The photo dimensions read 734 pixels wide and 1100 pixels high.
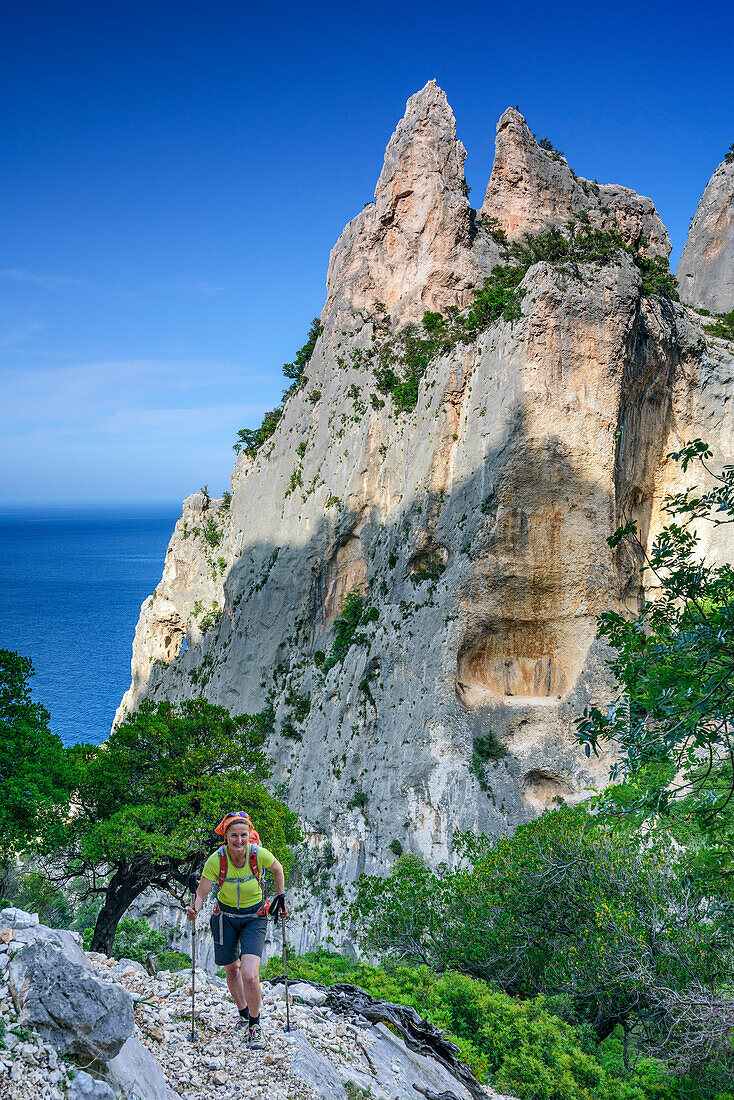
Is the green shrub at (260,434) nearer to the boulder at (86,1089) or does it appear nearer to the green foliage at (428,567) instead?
the green foliage at (428,567)

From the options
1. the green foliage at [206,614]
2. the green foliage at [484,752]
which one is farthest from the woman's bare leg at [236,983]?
the green foliage at [206,614]

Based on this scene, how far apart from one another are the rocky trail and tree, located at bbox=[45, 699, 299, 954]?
770 cm

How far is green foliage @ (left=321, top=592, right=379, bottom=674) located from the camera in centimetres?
3234

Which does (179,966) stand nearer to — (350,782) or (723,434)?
(350,782)

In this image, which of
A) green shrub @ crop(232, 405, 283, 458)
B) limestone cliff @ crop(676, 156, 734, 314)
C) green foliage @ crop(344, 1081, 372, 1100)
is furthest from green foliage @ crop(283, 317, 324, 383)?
green foliage @ crop(344, 1081, 372, 1100)

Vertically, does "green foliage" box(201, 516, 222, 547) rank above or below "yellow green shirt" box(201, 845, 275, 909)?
above

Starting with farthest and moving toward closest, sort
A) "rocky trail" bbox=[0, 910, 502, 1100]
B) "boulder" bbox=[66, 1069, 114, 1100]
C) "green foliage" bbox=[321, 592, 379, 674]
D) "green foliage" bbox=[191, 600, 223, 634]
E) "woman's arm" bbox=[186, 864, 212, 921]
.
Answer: "green foliage" bbox=[191, 600, 223, 634] < "green foliage" bbox=[321, 592, 379, 674] < "woman's arm" bbox=[186, 864, 212, 921] < "rocky trail" bbox=[0, 910, 502, 1100] < "boulder" bbox=[66, 1069, 114, 1100]

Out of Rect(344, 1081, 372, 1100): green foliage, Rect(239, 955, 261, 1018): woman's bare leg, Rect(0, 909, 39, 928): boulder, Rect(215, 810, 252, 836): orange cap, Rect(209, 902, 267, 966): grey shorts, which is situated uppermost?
Rect(215, 810, 252, 836): orange cap

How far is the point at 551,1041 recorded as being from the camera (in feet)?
33.5

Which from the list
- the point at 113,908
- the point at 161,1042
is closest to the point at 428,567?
the point at 113,908

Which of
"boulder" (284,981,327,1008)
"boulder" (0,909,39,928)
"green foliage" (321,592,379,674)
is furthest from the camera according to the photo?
"green foliage" (321,592,379,674)

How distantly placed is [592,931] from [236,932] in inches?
328

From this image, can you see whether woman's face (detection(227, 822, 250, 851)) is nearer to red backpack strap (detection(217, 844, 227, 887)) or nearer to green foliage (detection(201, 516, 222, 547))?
red backpack strap (detection(217, 844, 227, 887))

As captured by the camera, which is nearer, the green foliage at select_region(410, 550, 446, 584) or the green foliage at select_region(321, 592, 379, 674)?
the green foliage at select_region(410, 550, 446, 584)
